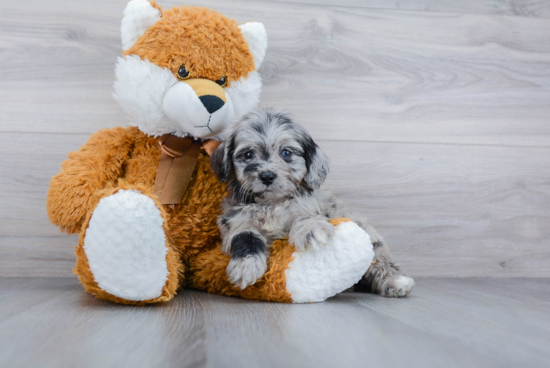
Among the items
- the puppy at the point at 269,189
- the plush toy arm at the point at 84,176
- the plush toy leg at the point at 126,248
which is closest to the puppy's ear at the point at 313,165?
the puppy at the point at 269,189

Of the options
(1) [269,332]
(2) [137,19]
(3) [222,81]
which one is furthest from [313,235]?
(2) [137,19]

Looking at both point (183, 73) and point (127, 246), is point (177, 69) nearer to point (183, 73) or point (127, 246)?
point (183, 73)

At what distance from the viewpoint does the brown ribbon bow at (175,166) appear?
52.1 inches

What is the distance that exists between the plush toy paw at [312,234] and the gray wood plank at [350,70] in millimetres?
714

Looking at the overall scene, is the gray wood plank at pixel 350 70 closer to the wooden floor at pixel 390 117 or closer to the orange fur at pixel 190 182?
the wooden floor at pixel 390 117

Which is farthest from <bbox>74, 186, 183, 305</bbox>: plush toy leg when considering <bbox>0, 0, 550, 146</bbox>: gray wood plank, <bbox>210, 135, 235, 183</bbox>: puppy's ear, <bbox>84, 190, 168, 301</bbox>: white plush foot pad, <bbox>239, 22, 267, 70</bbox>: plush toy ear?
<bbox>0, 0, 550, 146</bbox>: gray wood plank

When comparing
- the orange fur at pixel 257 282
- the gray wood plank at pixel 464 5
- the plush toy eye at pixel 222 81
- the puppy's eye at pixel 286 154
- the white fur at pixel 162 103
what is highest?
the gray wood plank at pixel 464 5

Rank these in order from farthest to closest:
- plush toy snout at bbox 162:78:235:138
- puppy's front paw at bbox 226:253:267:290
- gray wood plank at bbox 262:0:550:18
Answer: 1. gray wood plank at bbox 262:0:550:18
2. plush toy snout at bbox 162:78:235:138
3. puppy's front paw at bbox 226:253:267:290

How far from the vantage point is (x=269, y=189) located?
1.24 m

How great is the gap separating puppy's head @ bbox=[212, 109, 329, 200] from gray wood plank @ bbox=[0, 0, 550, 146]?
19.4 inches

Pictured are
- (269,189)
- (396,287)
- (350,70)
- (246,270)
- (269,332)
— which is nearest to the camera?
(269,332)

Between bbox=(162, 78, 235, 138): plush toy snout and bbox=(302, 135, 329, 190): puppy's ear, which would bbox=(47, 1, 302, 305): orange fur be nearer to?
bbox=(162, 78, 235, 138): plush toy snout

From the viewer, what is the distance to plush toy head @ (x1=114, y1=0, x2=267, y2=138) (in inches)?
49.9

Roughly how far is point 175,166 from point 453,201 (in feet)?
4.15
